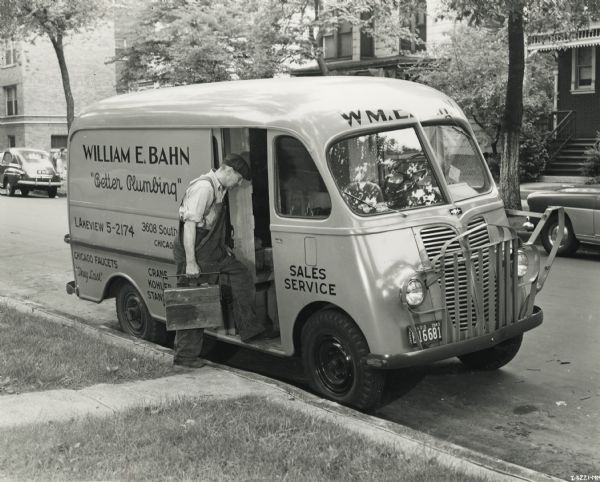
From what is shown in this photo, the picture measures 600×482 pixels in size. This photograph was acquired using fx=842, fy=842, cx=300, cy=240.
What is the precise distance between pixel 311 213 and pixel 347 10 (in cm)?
2205

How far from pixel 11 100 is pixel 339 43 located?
24.4 m

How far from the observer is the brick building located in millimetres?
49469

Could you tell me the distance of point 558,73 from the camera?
2922 centimetres

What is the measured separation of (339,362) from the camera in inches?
253

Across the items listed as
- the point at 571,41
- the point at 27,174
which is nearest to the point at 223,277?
the point at 571,41

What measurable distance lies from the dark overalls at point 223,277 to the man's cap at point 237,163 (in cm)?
23

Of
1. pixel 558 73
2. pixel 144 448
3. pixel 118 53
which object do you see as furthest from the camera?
pixel 118 53

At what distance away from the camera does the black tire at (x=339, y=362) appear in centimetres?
613

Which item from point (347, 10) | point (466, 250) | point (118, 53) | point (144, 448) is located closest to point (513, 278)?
point (466, 250)

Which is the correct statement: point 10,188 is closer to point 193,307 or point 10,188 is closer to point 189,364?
point 189,364

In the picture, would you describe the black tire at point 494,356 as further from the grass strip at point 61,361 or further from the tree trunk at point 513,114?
the tree trunk at point 513,114

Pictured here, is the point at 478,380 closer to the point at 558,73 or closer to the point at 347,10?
the point at 347,10

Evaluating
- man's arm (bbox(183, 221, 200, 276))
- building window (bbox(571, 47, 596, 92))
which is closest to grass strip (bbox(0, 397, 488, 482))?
man's arm (bbox(183, 221, 200, 276))

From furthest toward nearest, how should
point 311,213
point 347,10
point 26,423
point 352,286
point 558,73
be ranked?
point 558,73 → point 347,10 → point 311,213 → point 352,286 → point 26,423
